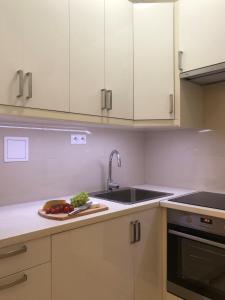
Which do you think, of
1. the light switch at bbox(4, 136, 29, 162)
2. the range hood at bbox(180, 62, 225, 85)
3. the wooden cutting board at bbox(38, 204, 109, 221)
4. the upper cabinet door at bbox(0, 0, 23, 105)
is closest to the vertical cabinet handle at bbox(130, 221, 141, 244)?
the wooden cutting board at bbox(38, 204, 109, 221)

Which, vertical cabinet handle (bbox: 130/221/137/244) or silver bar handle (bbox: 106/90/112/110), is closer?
vertical cabinet handle (bbox: 130/221/137/244)

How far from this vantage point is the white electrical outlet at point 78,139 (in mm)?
1814

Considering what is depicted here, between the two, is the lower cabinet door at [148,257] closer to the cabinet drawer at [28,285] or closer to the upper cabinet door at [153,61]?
the cabinet drawer at [28,285]

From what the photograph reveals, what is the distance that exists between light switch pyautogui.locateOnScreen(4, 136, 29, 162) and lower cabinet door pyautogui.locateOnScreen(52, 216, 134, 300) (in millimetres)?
616

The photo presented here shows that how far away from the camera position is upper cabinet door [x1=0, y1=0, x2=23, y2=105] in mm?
1147

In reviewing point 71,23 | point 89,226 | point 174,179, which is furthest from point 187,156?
point 71,23

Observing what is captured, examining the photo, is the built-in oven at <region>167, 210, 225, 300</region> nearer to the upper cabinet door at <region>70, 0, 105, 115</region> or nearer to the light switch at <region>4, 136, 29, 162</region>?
the upper cabinet door at <region>70, 0, 105, 115</region>

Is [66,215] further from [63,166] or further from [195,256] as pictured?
[195,256]

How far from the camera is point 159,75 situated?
1771 millimetres

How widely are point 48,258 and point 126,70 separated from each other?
124 centimetres

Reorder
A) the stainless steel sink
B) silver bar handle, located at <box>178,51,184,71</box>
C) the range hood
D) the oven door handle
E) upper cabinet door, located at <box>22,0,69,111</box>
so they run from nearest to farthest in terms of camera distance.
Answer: upper cabinet door, located at <box>22,0,69,111</box> < the oven door handle < the range hood < silver bar handle, located at <box>178,51,184,71</box> < the stainless steel sink

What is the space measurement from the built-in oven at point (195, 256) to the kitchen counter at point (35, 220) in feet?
0.53

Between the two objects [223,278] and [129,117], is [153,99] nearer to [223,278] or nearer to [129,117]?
[129,117]

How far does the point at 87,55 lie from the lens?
1.50 meters
